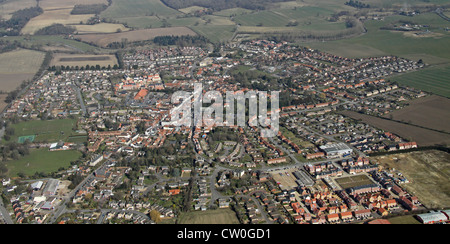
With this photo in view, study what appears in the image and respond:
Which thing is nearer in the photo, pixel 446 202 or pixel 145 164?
pixel 446 202

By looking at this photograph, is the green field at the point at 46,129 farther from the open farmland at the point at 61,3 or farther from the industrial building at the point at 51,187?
the open farmland at the point at 61,3

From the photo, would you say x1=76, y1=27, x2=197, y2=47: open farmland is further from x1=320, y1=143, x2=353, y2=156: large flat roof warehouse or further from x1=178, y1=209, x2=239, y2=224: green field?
x1=178, y1=209, x2=239, y2=224: green field

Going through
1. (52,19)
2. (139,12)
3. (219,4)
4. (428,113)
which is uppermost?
(219,4)

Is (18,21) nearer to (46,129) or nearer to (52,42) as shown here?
(52,42)

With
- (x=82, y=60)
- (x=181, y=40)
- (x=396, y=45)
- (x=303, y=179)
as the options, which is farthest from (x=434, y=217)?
(x=181, y=40)
